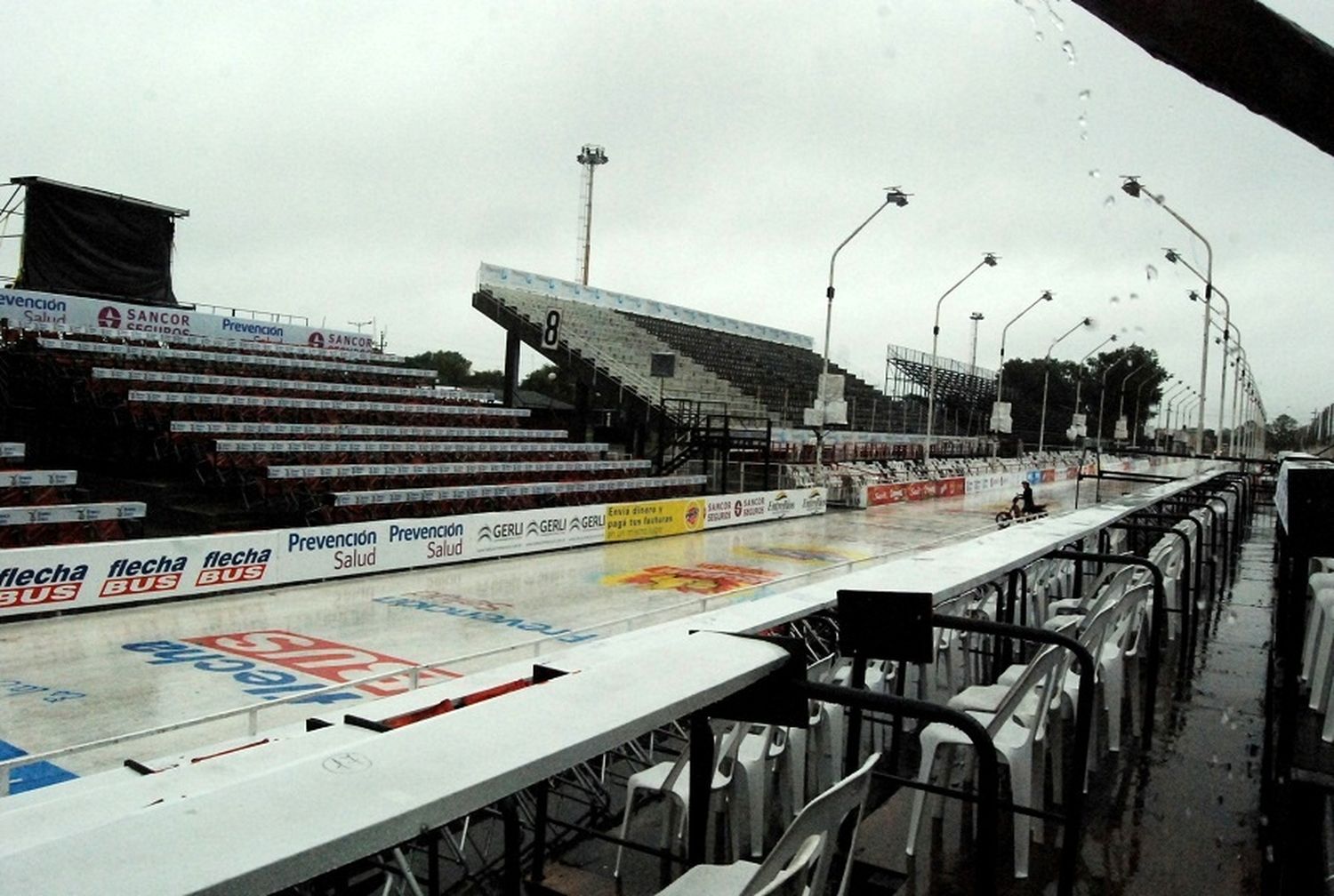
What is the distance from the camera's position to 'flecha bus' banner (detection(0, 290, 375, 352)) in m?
30.0

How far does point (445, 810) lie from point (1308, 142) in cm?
170

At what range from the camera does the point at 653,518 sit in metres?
27.9

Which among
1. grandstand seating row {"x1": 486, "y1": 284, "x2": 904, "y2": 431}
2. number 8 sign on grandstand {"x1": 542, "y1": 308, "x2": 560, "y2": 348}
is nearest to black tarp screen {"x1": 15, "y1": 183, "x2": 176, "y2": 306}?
number 8 sign on grandstand {"x1": 542, "y1": 308, "x2": 560, "y2": 348}

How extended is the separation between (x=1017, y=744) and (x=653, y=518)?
77.2ft

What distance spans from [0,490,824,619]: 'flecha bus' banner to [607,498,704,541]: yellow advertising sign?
0.12ft

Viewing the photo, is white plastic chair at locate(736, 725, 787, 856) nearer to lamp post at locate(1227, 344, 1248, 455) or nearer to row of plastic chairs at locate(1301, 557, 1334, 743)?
row of plastic chairs at locate(1301, 557, 1334, 743)

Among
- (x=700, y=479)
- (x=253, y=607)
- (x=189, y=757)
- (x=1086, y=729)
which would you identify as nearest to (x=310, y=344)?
(x=700, y=479)

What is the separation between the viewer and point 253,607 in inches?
638

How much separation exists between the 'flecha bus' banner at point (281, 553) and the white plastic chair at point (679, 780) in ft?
43.8

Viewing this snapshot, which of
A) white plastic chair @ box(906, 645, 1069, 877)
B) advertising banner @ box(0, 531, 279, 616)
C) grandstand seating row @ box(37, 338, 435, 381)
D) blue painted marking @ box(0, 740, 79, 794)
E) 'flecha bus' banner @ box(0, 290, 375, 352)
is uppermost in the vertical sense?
'flecha bus' banner @ box(0, 290, 375, 352)

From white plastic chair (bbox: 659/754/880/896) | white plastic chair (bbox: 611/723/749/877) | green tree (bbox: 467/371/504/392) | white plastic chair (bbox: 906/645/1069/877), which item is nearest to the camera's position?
white plastic chair (bbox: 659/754/880/896)

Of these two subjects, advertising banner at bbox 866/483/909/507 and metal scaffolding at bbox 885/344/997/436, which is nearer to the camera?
advertising banner at bbox 866/483/909/507

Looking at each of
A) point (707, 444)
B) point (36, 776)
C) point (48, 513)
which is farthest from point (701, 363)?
point (36, 776)

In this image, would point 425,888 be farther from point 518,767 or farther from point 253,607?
point 253,607
